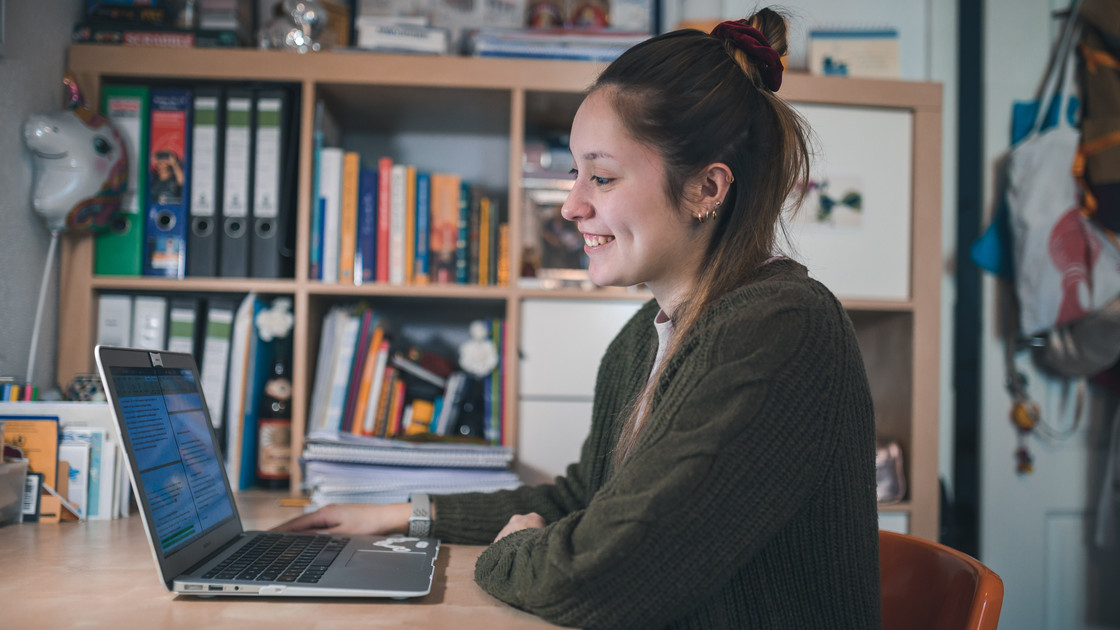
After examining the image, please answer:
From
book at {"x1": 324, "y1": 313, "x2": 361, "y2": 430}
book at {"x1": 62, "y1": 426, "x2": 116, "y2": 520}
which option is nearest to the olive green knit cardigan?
book at {"x1": 62, "y1": 426, "x2": 116, "y2": 520}

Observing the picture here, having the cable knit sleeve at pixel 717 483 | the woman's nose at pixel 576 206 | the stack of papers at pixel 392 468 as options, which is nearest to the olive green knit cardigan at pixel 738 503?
the cable knit sleeve at pixel 717 483

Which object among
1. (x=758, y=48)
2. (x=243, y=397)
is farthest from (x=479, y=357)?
(x=758, y=48)

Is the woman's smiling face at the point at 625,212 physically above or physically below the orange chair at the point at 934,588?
above

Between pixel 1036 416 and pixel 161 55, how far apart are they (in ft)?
7.14

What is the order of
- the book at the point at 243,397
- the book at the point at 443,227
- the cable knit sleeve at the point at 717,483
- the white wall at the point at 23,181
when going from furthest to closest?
the book at the point at 443,227 → the book at the point at 243,397 → the white wall at the point at 23,181 → the cable knit sleeve at the point at 717,483

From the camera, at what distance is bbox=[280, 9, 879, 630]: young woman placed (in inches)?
27.1

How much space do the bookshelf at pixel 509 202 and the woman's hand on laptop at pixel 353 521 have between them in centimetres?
44

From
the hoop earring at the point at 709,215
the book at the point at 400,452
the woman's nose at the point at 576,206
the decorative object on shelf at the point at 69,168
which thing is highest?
the decorative object on shelf at the point at 69,168

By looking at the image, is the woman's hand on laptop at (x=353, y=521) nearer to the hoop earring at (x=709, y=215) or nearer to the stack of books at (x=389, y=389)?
the stack of books at (x=389, y=389)

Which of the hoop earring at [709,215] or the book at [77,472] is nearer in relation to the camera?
the hoop earring at [709,215]

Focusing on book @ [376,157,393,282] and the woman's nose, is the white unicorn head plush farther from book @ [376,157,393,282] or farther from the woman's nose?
the woman's nose

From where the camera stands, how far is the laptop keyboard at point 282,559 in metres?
0.79

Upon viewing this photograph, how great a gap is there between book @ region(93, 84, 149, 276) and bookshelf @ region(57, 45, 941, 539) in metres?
0.03

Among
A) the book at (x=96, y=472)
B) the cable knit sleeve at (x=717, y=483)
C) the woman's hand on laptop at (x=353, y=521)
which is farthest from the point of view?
the book at (x=96, y=472)
